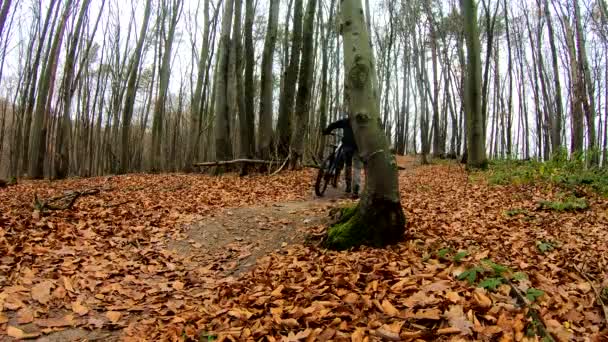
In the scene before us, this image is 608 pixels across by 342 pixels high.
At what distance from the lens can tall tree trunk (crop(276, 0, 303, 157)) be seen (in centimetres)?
1150

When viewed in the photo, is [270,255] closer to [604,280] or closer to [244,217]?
[244,217]

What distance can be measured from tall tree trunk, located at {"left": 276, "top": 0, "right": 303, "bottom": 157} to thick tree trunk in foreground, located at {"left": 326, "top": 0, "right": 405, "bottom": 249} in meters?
7.27

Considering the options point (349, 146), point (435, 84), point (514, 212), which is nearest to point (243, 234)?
point (349, 146)

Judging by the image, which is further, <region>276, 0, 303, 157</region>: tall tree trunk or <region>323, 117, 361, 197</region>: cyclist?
<region>276, 0, 303, 157</region>: tall tree trunk

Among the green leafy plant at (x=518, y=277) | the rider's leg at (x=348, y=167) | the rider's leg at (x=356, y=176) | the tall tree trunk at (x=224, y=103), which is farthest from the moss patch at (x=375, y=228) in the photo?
the tall tree trunk at (x=224, y=103)

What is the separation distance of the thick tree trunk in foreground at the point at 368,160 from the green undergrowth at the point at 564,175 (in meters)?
4.99

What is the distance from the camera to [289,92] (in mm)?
11734

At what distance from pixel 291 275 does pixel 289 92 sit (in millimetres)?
8711

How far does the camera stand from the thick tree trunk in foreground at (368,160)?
4.12 m

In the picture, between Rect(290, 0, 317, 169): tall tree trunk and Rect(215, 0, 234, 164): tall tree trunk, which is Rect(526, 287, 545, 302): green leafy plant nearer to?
Rect(290, 0, 317, 169): tall tree trunk

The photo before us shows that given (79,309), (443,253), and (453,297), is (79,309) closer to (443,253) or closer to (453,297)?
(453,297)

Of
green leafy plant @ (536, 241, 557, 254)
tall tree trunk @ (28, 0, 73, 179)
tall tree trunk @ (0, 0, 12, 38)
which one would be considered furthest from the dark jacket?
tall tree trunk @ (28, 0, 73, 179)

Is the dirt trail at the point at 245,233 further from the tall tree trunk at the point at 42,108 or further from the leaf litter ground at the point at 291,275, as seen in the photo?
the tall tree trunk at the point at 42,108

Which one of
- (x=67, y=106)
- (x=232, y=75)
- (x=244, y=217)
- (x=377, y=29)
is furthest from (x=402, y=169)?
(x=377, y=29)
